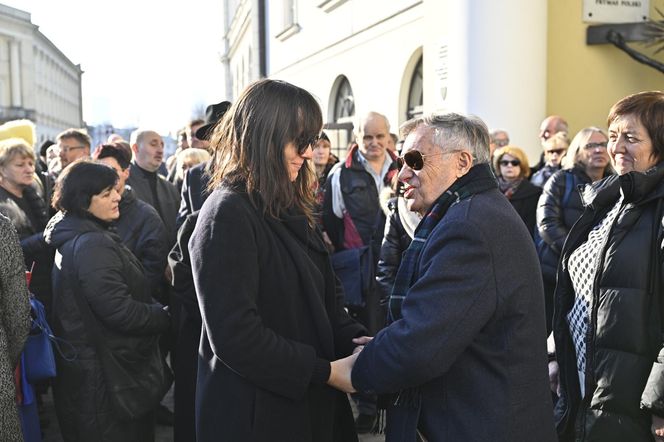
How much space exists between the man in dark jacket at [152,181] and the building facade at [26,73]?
5952 centimetres

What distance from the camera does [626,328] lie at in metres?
2.56

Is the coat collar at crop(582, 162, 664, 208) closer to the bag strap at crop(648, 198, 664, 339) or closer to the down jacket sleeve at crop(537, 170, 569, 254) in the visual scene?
the bag strap at crop(648, 198, 664, 339)

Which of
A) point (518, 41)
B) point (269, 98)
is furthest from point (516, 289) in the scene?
point (518, 41)

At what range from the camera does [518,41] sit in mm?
8531

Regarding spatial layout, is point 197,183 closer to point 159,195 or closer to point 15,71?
point 159,195

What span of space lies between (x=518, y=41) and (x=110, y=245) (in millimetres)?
6426

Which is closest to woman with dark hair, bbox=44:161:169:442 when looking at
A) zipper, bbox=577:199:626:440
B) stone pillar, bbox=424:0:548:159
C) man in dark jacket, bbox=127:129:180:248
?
zipper, bbox=577:199:626:440

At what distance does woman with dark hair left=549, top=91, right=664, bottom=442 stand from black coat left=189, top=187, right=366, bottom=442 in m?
0.99

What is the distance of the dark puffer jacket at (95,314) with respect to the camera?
334cm

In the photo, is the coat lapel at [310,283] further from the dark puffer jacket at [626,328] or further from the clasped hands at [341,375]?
the dark puffer jacket at [626,328]

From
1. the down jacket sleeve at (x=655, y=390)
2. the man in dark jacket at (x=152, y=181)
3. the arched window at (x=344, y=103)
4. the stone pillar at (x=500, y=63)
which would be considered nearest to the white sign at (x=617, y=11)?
the stone pillar at (x=500, y=63)

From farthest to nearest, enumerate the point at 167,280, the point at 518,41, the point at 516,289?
1. the point at 518,41
2. the point at 167,280
3. the point at 516,289

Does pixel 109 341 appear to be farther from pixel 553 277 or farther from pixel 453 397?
pixel 553 277

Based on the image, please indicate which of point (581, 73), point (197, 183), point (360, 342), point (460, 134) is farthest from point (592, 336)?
point (581, 73)
